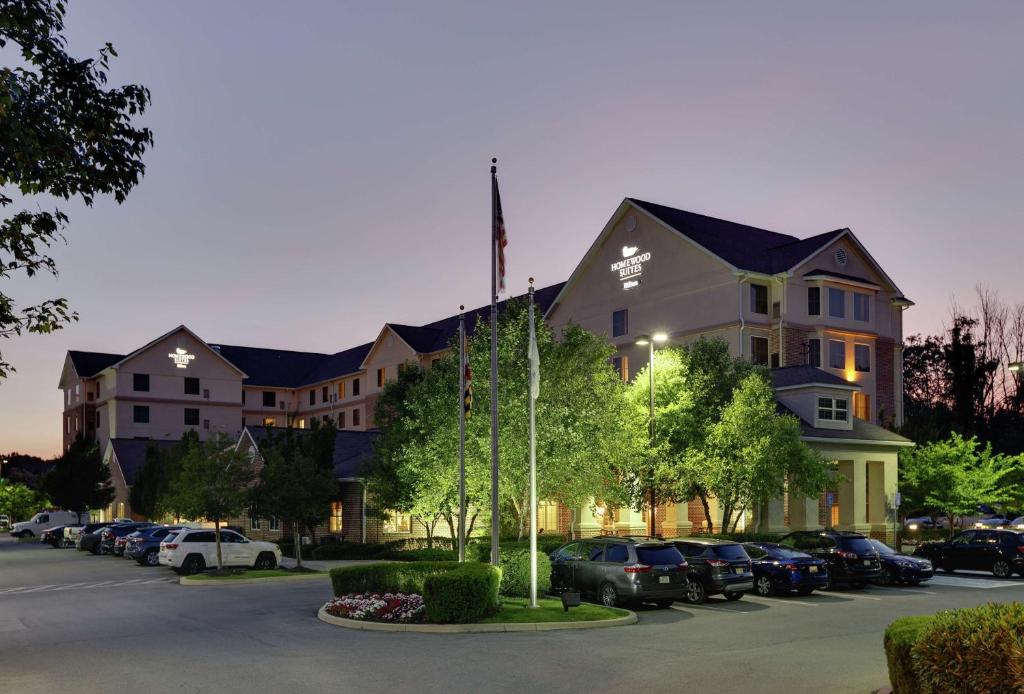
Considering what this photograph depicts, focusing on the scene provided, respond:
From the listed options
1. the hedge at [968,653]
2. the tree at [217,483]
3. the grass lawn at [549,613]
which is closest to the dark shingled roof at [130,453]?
the tree at [217,483]

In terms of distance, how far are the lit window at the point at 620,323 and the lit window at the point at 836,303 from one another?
11749 millimetres

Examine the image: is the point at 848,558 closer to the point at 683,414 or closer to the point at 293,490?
the point at 683,414

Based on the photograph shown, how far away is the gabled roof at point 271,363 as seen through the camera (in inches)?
4048

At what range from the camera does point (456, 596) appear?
A: 2003 cm

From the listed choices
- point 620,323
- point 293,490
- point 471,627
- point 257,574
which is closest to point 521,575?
point 471,627

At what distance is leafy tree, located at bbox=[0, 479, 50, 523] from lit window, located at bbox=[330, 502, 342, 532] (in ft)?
204

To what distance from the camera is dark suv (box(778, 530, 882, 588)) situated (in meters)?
29.2

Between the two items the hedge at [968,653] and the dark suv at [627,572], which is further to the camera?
the dark suv at [627,572]

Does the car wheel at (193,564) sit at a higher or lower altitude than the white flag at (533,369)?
lower

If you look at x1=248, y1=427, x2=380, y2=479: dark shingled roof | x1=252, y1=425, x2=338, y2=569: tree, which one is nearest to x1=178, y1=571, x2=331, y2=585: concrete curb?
x1=252, y1=425, x2=338, y2=569: tree

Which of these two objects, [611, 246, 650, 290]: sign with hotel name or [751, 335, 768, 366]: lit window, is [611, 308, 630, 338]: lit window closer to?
[611, 246, 650, 290]: sign with hotel name

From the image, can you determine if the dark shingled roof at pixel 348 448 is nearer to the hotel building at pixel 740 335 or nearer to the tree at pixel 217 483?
the hotel building at pixel 740 335

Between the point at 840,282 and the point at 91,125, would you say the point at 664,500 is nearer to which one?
the point at 840,282

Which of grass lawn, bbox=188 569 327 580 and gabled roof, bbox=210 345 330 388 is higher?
gabled roof, bbox=210 345 330 388
